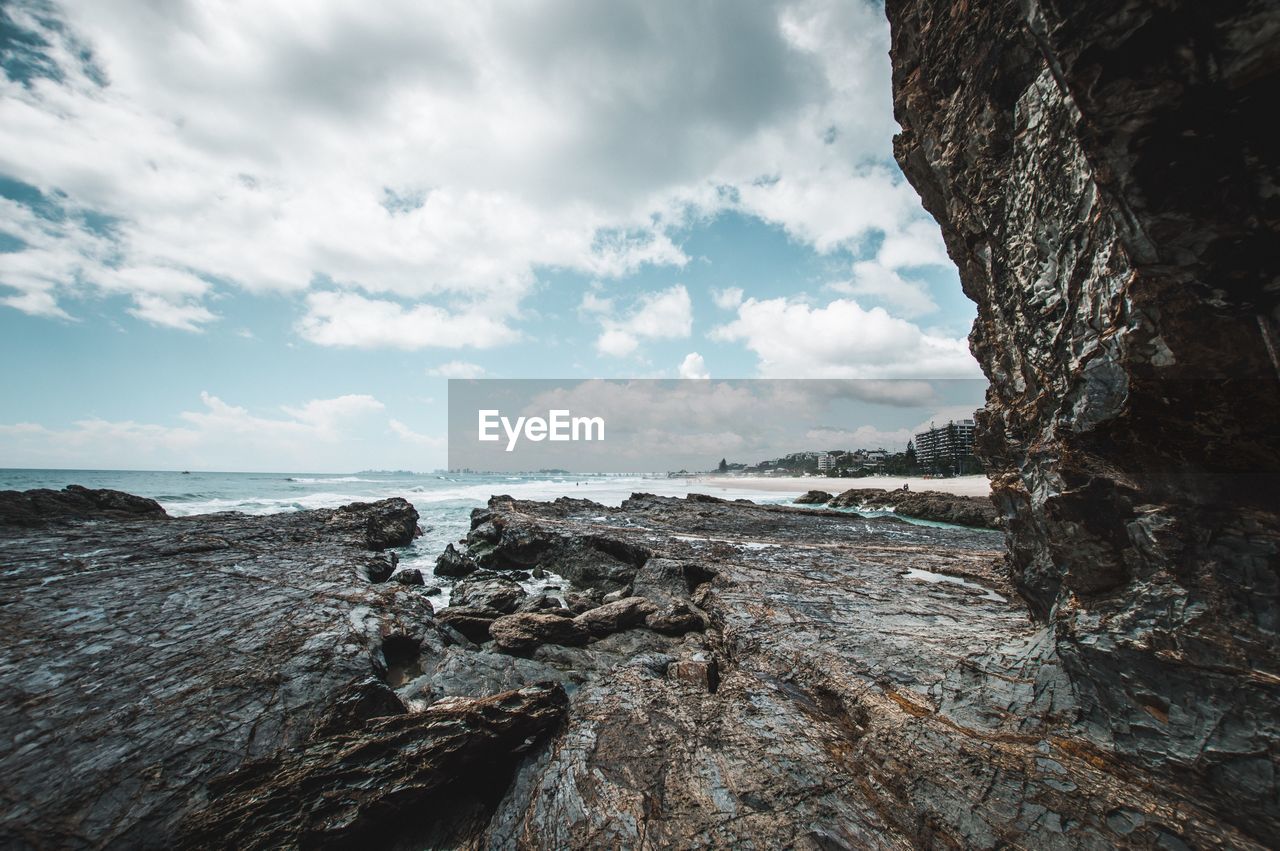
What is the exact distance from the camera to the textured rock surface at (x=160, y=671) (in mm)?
5125

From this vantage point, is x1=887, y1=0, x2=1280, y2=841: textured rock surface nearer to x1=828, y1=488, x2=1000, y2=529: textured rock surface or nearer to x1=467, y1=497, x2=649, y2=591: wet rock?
x1=467, y1=497, x2=649, y2=591: wet rock

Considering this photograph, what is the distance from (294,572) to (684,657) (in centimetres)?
1281

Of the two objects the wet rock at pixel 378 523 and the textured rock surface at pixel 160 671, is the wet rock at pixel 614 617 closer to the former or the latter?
the textured rock surface at pixel 160 671

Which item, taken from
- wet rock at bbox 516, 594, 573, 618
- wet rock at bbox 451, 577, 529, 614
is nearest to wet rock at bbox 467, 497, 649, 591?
wet rock at bbox 516, 594, 573, 618

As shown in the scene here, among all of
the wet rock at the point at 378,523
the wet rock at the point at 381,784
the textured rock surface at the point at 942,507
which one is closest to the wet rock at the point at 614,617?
the wet rock at the point at 381,784

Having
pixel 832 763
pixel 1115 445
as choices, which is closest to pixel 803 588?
pixel 832 763

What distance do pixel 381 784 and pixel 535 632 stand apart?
17.0 ft

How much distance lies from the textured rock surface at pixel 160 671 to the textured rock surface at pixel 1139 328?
9837mm

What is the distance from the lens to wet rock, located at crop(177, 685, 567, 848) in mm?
4645

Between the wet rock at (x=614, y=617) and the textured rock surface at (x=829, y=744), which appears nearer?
the textured rock surface at (x=829, y=744)

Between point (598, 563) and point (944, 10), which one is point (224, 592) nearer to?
point (598, 563)

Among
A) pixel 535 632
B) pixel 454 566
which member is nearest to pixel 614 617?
pixel 535 632

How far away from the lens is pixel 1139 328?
3.61 m

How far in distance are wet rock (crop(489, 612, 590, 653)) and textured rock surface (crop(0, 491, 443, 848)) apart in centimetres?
163
